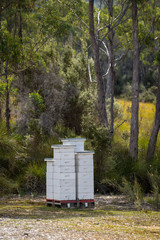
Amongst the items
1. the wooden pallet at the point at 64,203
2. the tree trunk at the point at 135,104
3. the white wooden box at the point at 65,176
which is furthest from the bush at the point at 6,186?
the tree trunk at the point at 135,104

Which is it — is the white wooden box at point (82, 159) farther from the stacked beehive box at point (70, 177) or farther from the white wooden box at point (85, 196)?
the white wooden box at point (85, 196)

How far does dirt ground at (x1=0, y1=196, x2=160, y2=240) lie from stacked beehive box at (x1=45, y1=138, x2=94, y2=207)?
338mm

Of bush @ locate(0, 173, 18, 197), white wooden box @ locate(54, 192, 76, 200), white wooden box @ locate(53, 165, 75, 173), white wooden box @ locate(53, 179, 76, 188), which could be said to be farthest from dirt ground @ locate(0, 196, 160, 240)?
bush @ locate(0, 173, 18, 197)

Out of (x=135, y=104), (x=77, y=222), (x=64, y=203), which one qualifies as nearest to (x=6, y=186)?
(x=64, y=203)

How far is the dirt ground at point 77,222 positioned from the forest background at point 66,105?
1.36 metres

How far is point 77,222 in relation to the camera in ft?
24.1

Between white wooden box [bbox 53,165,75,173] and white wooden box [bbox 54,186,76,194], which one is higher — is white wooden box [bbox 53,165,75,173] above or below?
above

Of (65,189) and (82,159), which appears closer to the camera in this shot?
(65,189)

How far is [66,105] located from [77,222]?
9.92m

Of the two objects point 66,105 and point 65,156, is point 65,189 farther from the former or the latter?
point 66,105

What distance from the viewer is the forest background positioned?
13.0 metres

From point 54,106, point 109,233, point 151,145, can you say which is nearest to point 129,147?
point 151,145

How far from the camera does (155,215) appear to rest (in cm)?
855

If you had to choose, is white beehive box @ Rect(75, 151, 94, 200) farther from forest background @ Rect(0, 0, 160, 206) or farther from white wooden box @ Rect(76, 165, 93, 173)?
forest background @ Rect(0, 0, 160, 206)
